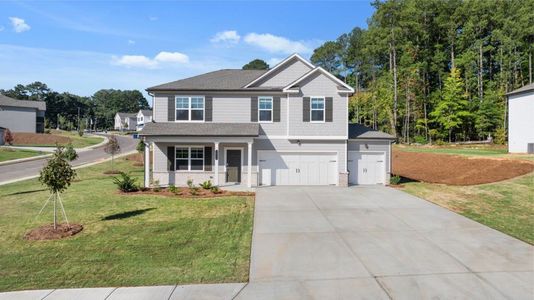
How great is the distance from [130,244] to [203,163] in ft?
33.0

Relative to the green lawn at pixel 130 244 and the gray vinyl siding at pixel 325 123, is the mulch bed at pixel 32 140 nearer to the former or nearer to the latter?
the green lawn at pixel 130 244

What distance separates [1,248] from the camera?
9125mm

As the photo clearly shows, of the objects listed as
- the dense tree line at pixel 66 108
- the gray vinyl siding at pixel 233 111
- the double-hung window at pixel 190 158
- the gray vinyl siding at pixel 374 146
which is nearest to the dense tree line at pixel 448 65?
the gray vinyl siding at pixel 374 146

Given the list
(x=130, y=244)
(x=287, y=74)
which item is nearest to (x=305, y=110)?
(x=287, y=74)

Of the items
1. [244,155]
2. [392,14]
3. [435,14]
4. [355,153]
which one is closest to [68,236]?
[244,155]

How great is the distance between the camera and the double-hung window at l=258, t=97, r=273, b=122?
767 inches

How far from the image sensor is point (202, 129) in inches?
736

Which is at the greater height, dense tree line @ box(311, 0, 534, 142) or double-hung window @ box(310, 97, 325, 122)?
dense tree line @ box(311, 0, 534, 142)

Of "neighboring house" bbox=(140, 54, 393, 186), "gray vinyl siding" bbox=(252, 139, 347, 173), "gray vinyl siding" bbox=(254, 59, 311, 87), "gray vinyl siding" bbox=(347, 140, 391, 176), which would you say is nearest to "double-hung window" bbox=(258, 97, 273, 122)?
"neighboring house" bbox=(140, 54, 393, 186)

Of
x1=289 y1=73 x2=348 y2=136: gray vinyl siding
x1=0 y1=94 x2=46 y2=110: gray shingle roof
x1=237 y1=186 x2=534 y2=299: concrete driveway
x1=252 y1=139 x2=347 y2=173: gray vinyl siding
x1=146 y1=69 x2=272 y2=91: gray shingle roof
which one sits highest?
x1=0 y1=94 x2=46 y2=110: gray shingle roof

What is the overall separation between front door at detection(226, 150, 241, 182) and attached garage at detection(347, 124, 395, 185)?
659cm

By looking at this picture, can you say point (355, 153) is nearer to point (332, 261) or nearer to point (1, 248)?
point (332, 261)

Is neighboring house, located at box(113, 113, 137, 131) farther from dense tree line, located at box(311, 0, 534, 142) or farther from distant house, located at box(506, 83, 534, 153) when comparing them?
distant house, located at box(506, 83, 534, 153)

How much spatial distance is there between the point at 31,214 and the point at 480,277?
14.7 metres
